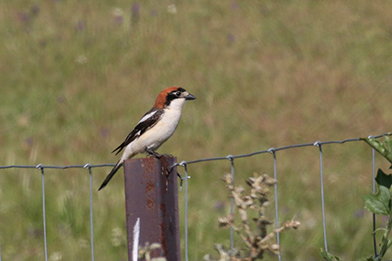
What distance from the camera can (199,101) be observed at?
1062 cm

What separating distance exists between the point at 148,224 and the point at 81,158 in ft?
19.2

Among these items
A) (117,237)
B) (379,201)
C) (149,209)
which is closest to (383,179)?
(379,201)

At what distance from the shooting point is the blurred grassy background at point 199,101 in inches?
239

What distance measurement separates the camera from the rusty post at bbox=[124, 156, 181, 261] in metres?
2.58

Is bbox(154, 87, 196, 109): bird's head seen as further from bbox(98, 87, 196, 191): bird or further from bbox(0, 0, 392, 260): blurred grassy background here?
bbox(0, 0, 392, 260): blurred grassy background

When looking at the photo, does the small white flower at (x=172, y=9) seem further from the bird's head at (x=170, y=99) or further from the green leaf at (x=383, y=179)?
the green leaf at (x=383, y=179)

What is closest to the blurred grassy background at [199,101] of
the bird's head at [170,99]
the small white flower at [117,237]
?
the small white flower at [117,237]

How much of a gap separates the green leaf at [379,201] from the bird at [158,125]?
6.71 feet

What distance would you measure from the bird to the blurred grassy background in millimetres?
1135

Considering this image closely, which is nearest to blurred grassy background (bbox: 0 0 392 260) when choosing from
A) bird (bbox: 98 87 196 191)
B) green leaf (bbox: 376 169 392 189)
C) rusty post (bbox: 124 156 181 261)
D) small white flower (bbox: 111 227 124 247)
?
small white flower (bbox: 111 227 124 247)

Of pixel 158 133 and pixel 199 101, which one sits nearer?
pixel 158 133

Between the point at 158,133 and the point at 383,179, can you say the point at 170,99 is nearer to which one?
the point at 158,133

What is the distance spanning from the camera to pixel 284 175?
804 centimetres

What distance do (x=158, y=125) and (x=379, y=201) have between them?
2.19 meters
